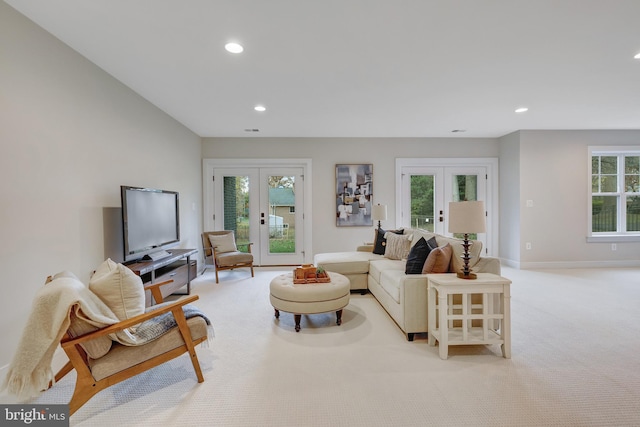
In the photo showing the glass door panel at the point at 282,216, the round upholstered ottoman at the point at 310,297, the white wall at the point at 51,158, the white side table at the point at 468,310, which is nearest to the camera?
the white wall at the point at 51,158

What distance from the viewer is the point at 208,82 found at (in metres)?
3.07

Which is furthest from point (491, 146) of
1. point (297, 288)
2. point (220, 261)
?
point (220, 261)

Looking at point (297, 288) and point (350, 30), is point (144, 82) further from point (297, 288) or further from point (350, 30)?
point (297, 288)

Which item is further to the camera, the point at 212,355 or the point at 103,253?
the point at 103,253

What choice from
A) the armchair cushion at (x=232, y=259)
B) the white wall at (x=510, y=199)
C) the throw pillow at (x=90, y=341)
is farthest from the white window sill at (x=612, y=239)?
the throw pillow at (x=90, y=341)

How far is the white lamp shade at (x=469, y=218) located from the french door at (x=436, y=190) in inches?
134

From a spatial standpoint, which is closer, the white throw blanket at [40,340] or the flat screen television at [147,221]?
the white throw blanket at [40,340]

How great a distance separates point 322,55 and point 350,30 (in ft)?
1.39

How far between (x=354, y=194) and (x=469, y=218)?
3.41 m

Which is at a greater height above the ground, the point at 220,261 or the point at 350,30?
the point at 350,30

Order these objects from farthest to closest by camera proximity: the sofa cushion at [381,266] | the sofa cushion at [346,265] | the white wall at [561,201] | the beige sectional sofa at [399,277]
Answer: the white wall at [561,201] < the sofa cushion at [346,265] < the sofa cushion at [381,266] < the beige sectional sofa at [399,277]

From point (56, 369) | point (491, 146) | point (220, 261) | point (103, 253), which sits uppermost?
point (491, 146)

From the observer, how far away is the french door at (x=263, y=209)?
18.4 ft

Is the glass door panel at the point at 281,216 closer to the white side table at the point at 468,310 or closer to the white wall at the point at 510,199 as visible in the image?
the white side table at the point at 468,310
